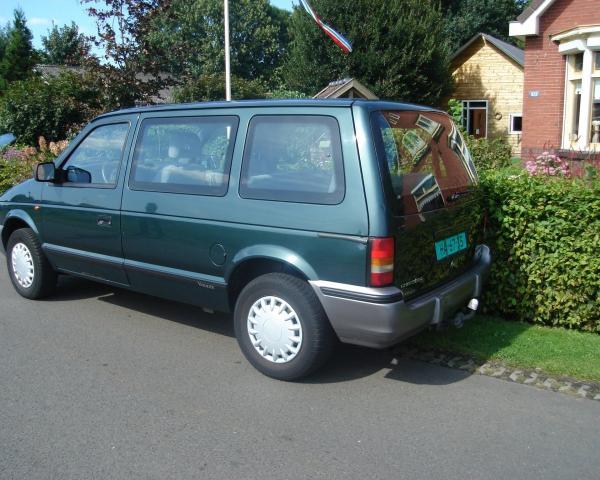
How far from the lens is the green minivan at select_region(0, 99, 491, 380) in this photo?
12.7 ft

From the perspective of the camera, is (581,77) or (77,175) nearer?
(77,175)

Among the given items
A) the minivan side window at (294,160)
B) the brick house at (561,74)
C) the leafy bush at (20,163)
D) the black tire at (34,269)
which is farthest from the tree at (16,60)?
the minivan side window at (294,160)

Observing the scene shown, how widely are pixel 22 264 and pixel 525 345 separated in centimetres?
492

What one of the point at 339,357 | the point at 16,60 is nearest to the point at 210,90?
the point at 339,357

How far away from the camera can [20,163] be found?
1239cm

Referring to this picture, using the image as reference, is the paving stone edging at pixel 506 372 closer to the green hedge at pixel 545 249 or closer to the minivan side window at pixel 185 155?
the green hedge at pixel 545 249

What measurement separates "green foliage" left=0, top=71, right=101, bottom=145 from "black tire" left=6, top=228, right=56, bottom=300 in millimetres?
12165

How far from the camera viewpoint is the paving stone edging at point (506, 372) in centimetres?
413

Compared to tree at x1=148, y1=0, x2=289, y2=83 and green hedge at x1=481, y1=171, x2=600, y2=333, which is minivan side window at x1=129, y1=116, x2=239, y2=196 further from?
tree at x1=148, y1=0, x2=289, y2=83

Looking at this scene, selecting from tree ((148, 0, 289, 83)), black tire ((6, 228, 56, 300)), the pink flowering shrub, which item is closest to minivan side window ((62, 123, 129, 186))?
black tire ((6, 228, 56, 300))

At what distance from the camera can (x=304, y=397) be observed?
411 centimetres

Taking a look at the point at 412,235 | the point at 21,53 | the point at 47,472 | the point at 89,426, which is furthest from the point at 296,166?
the point at 21,53

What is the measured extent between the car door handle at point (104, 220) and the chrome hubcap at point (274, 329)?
1.71 metres

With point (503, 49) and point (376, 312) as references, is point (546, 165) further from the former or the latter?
point (503, 49)
